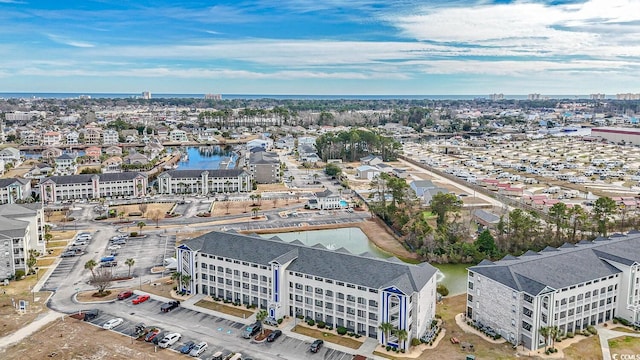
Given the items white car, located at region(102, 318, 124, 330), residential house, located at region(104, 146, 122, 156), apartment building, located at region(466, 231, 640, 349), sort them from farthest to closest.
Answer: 1. residential house, located at region(104, 146, 122, 156)
2. white car, located at region(102, 318, 124, 330)
3. apartment building, located at region(466, 231, 640, 349)

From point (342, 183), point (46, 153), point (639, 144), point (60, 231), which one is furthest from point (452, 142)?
point (60, 231)

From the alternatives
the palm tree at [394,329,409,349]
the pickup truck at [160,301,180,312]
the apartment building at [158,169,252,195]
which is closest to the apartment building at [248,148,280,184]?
the apartment building at [158,169,252,195]

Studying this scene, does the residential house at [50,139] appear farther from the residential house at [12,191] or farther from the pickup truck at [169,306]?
the pickup truck at [169,306]

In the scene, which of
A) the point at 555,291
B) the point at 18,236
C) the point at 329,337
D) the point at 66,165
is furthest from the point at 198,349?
the point at 66,165

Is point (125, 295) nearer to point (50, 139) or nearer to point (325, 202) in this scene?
point (325, 202)

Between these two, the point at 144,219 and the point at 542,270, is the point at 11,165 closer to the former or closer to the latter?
the point at 144,219

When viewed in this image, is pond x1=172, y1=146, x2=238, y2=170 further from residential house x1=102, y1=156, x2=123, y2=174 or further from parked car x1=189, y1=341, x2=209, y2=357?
parked car x1=189, y1=341, x2=209, y2=357
